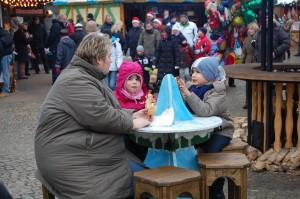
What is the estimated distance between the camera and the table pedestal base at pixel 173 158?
183 inches

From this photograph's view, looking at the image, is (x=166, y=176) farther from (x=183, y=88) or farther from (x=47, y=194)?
(x=47, y=194)

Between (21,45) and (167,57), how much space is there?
565 cm

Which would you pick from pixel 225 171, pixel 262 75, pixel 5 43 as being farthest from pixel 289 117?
pixel 5 43

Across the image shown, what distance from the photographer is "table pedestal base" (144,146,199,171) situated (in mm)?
4656

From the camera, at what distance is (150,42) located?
14141mm

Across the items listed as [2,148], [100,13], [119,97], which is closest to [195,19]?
[100,13]

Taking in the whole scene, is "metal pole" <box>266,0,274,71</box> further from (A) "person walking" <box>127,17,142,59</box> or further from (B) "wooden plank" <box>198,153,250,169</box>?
→ (A) "person walking" <box>127,17,142,59</box>

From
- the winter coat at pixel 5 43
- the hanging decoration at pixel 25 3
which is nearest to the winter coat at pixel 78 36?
the winter coat at pixel 5 43

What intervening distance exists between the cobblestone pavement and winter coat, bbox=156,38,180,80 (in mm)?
1449

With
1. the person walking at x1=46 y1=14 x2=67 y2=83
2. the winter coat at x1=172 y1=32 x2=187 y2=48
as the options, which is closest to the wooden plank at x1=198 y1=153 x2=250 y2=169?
the winter coat at x1=172 y1=32 x2=187 y2=48

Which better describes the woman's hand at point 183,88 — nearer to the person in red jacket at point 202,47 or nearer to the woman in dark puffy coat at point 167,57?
the woman in dark puffy coat at point 167,57

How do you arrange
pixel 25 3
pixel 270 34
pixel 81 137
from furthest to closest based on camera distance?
pixel 25 3 → pixel 270 34 → pixel 81 137

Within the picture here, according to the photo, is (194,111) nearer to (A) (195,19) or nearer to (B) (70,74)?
(B) (70,74)

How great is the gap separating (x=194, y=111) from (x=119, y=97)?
2.14 ft
